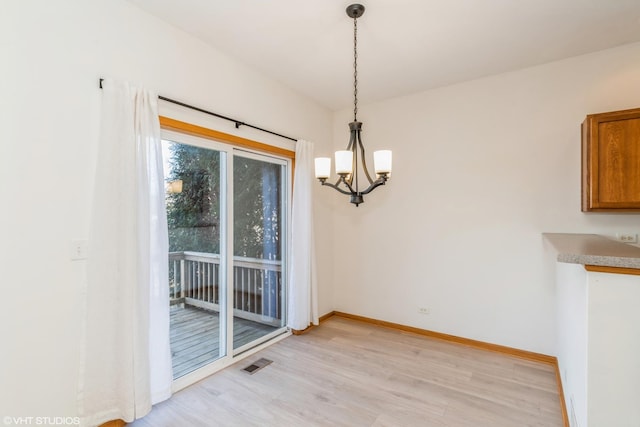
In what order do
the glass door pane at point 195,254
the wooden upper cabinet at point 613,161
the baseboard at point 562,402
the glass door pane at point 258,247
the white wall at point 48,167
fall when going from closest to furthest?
the white wall at point 48,167, the baseboard at point 562,402, the wooden upper cabinet at point 613,161, the glass door pane at point 195,254, the glass door pane at point 258,247

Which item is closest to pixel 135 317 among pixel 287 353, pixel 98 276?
pixel 98 276

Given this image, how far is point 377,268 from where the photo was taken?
4047 mm

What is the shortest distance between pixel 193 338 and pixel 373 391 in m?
1.72

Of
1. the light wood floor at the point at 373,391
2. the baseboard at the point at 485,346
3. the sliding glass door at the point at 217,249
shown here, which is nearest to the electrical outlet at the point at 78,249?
the sliding glass door at the point at 217,249

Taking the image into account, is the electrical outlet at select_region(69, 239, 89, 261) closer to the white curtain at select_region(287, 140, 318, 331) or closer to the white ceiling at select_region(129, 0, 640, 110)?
the white ceiling at select_region(129, 0, 640, 110)

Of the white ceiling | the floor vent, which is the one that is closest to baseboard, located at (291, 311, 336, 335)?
the floor vent

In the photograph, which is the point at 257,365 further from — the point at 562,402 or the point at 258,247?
the point at 562,402

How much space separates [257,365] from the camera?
293 centimetres

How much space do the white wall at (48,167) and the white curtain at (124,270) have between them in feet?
0.31

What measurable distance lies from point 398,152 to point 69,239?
3432 millimetres

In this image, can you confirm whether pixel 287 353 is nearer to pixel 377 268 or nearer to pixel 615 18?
pixel 377 268

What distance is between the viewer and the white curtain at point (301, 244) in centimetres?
359

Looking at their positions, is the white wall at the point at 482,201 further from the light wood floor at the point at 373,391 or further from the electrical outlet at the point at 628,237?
the light wood floor at the point at 373,391

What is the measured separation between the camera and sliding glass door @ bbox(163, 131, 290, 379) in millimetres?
2586
